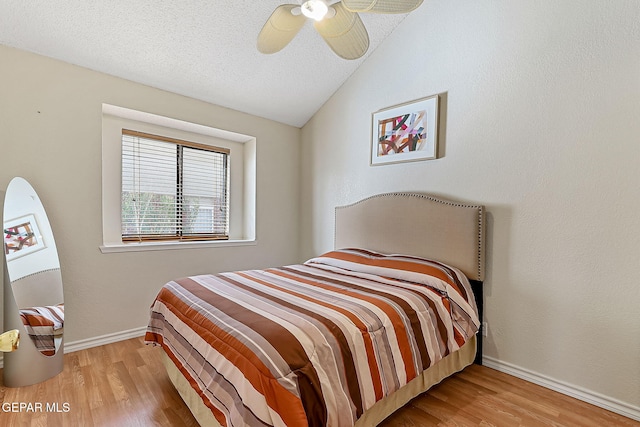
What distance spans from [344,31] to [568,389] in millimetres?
2605

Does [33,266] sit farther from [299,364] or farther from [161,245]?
[299,364]

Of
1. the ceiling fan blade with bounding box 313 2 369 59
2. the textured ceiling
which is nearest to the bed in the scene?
the ceiling fan blade with bounding box 313 2 369 59

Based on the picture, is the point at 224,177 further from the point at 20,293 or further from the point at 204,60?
the point at 20,293

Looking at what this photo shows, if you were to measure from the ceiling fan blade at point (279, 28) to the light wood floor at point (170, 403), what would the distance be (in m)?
2.23

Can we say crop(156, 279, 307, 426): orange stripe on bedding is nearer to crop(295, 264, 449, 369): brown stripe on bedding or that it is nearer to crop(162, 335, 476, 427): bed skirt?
crop(162, 335, 476, 427): bed skirt

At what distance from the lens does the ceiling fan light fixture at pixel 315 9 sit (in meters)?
1.52

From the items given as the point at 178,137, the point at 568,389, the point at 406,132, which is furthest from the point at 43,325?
the point at 568,389

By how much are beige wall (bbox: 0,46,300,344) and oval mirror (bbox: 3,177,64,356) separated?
14 cm

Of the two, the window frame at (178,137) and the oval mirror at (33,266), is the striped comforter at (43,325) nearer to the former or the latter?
the oval mirror at (33,266)

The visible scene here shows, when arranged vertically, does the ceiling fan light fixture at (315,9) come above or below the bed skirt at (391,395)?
above

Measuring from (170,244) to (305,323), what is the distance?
2121mm

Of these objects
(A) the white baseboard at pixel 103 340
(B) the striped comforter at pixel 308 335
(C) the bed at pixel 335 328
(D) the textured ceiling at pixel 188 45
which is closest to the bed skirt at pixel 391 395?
(C) the bed at pixel 335 328

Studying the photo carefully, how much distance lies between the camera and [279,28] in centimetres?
176

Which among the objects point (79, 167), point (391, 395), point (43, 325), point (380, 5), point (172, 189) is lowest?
point (391, 395)
